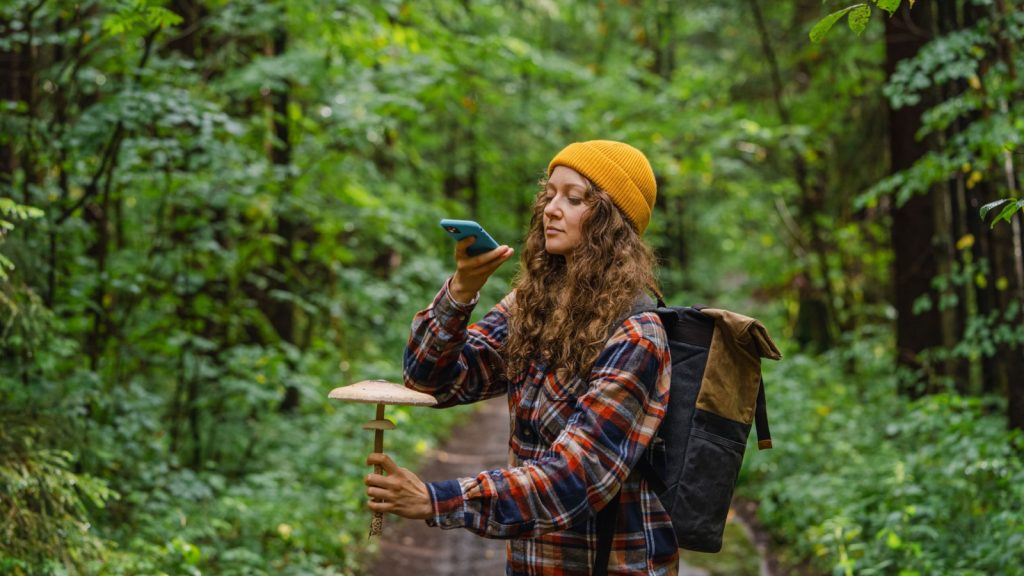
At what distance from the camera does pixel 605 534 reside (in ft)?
7.79

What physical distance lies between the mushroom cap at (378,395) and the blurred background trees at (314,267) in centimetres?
174

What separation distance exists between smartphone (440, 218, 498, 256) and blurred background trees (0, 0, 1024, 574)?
52.0 inches

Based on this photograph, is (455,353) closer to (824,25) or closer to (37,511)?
(824,25)

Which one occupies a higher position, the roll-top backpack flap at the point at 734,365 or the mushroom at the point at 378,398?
the roll-top backpack flap at the point at 734,365

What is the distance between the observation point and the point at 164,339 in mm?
6875

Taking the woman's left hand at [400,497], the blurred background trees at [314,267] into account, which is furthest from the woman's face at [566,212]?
the blurred background trees at [314,267]

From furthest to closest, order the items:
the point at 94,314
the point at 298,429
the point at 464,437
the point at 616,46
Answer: the point at 616,46 < the point at 464,437 < the point at 298,429 < the point at 94,314

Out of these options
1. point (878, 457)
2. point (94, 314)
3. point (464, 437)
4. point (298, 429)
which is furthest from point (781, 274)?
point (94, 314)

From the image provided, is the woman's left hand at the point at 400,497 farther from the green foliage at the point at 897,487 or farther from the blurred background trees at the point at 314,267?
the green foliage at the point at 897,487

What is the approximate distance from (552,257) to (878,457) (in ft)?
18.2

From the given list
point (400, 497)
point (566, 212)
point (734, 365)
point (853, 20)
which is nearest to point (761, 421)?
point (734, 365)

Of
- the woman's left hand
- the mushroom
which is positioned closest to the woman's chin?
the mushroom

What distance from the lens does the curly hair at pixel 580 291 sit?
2.43 m

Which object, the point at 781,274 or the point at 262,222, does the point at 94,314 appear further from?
the point at 781,274
